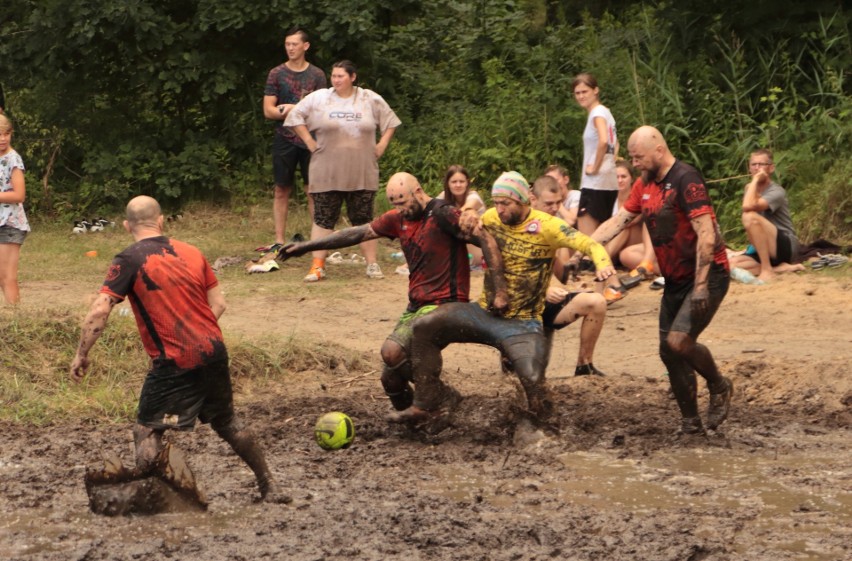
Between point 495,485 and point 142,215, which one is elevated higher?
point 142,215

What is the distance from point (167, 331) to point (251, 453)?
2.61 ft

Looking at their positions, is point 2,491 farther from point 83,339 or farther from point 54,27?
point 54,27

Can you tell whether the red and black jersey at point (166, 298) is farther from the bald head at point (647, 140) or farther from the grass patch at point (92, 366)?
the bald head at point (647, 140)

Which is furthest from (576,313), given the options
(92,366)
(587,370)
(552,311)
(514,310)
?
(92,366)

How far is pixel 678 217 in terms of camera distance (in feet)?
27.2

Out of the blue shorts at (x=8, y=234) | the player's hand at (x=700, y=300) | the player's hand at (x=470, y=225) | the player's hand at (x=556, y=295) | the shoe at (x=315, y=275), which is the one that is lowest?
the shoe at (x=315, y=275)

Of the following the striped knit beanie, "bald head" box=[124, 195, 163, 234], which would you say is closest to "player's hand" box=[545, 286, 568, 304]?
the striped knit beanie

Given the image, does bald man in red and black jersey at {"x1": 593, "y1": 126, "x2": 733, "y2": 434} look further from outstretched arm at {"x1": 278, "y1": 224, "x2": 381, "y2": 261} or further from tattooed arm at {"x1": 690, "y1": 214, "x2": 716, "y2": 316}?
outstretched arm at {"x1": 278, "y1": 224, "x2": 381, "y2": 261}

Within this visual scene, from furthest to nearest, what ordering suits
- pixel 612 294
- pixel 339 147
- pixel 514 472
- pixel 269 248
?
1. pixel 269 248
2. pixel 339 147
3. pixel 612 294
4. pixel 514 472

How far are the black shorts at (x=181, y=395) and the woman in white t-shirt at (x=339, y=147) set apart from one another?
22.5 ft

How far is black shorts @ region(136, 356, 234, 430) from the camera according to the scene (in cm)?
696

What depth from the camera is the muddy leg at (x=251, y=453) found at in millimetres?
7141

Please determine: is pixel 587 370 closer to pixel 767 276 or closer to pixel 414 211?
pixel 414 211

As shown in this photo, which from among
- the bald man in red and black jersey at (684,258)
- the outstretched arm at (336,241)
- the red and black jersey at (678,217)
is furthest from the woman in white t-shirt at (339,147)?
the red and black jersey at (678,217)
